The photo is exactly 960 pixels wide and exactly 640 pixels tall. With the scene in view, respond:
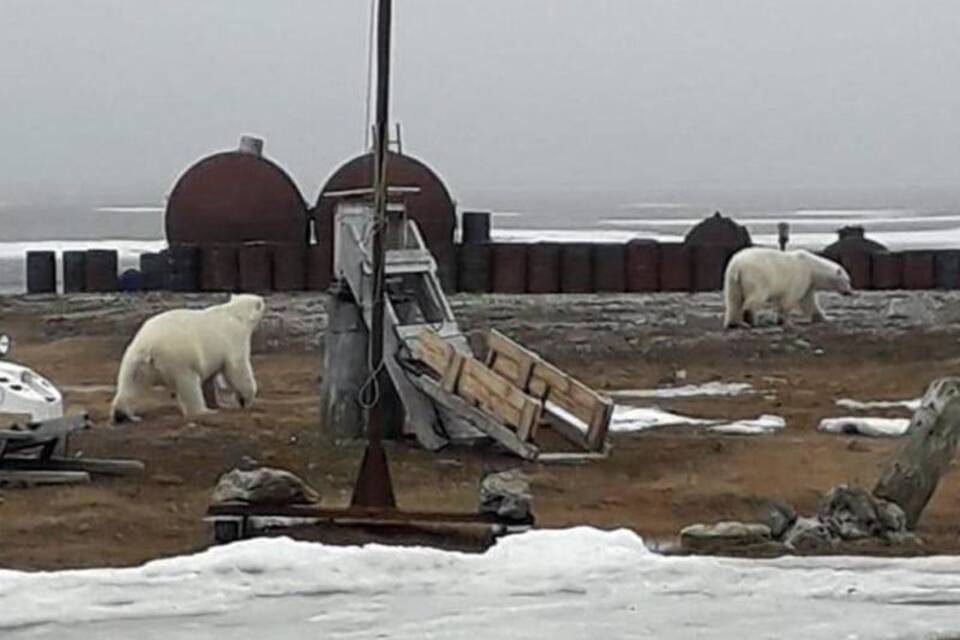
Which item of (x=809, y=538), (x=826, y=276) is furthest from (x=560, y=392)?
(x=826, y=276)

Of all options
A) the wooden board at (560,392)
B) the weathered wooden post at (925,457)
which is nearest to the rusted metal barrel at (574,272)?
the wooden board at (560,392)

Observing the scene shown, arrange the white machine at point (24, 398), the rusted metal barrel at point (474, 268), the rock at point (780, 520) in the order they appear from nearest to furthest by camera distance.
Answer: the rock at point (780, 520) → the white machine at point (24, 398) → the rusted metal barrel at point (474, 268)

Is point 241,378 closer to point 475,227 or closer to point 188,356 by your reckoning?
point 188,356

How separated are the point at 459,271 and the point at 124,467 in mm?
21600

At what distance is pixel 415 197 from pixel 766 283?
10.5 metres

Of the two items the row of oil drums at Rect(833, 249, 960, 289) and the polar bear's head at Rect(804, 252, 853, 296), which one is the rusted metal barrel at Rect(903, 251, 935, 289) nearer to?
the row of oil drums at Rect(833, 249, 960, 289)

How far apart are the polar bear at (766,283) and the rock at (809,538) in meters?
16.9

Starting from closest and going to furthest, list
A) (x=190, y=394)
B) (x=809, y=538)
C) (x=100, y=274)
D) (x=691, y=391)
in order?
(x=809, y=538) < (x=190, y=394) < (x=691, y=391) < (x=100, y=274)

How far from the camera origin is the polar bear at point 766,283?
90.6 feet

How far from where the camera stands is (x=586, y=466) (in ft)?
47.2

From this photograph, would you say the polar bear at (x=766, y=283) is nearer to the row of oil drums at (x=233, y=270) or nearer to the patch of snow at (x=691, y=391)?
the patch of snow at (x=691, y=391)

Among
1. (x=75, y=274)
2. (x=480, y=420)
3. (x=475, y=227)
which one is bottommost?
(x=75, y=274)

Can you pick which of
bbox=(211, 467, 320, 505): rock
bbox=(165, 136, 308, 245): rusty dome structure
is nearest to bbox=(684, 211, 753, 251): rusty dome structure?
bbox=(165, 136, 308, 245): rusty dome structure

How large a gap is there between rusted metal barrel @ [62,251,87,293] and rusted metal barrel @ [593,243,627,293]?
351 inches
